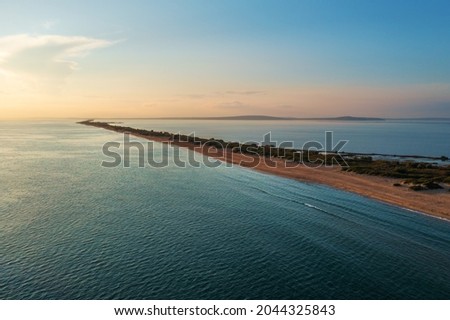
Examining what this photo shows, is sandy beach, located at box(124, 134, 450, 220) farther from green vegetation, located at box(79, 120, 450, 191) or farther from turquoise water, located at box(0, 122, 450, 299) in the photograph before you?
turquoise water, located at box(0, 122, 450, 299)

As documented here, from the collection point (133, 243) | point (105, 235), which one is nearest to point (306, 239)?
point (133, 243)

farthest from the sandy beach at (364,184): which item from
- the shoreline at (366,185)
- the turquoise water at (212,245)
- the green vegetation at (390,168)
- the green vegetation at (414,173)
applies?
the turquoise water at (212,245)

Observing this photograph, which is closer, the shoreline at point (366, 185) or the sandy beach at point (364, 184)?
the shoreline at point (366, 185)

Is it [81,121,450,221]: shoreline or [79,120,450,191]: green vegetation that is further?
[79,120,450,191]: green vegetation

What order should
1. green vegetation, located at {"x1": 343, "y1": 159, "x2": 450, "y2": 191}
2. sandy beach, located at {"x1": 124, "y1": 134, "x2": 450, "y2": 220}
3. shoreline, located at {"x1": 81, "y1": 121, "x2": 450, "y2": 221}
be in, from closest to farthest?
1. shoreline, located at {"x1": 81, "y1": 121, "x2": 450, "y2": 221}
2. sandy beach, located at {"x1": 124, "y1": 134, "x2": 450, "y2": 220}
3. green vegetation, located at {"x1": 343, "y1": 159, "x2": 450, "y2": 191}

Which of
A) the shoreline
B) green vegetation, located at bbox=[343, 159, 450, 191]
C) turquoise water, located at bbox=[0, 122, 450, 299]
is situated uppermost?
green vegetation, located at bbox=[343, 159, 450, 191]

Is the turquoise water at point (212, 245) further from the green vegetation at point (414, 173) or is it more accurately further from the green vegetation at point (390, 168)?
the green vegetation at point (390, 168)

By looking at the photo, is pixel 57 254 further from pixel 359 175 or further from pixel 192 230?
pixel 359 175

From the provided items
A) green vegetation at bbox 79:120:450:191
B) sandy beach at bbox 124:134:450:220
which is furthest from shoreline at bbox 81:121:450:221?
green vegetation at bbox 79:120:450:191
